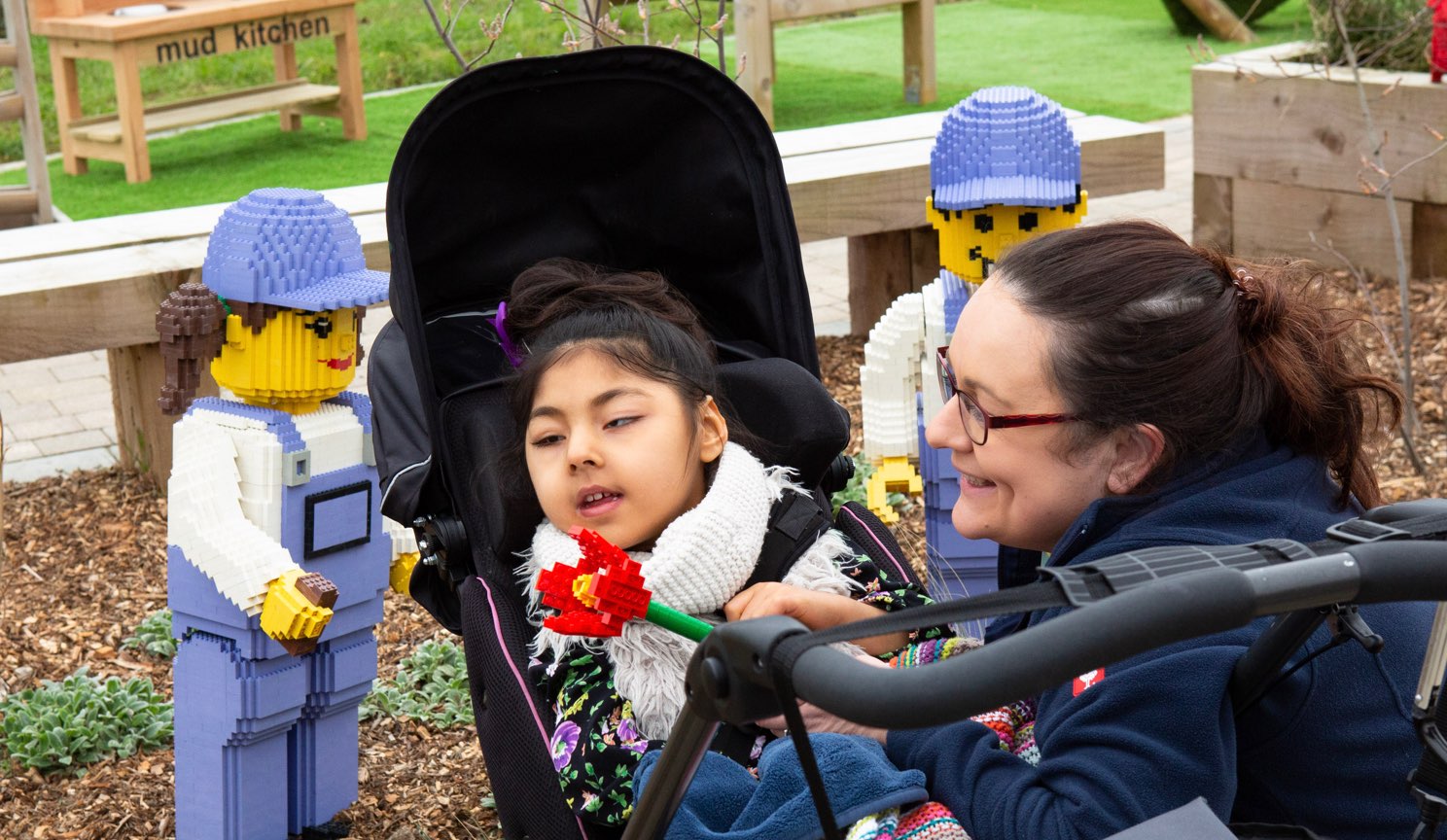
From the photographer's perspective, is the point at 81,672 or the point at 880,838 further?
the point at 81,672

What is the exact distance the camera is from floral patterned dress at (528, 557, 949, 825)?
249 centimetres

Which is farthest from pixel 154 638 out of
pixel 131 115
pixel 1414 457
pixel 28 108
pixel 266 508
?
pixel 131 115

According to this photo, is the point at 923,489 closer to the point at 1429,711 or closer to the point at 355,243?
the point at 355,243

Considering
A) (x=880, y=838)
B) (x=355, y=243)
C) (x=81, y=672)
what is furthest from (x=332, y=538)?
(x=880, y=838)

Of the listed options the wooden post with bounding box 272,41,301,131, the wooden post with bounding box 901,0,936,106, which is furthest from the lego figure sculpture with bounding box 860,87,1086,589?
the wooden post with bounding box 272,41,301,131

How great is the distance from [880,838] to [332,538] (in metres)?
1.66

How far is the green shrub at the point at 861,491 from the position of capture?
5141 mm

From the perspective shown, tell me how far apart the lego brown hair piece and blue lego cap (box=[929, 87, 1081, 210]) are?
1567 mm

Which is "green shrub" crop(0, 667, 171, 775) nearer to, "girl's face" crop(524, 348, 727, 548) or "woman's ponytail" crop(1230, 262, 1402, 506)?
"girl's face" crop(524, 348, 727, 548)

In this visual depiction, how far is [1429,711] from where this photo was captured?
60.3 inches

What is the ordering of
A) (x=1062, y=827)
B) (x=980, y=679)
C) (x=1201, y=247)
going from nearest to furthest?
(x=980, y=679) → (x=1062, y=827) → (x=1201, y=247)

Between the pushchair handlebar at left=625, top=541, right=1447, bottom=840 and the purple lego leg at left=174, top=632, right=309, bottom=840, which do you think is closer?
the pushchair handlebar at left=625, top=541, right=1447, bottom=840

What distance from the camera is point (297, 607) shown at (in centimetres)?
293

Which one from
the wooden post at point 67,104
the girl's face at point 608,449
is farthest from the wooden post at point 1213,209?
the wooden post at point 67,104
